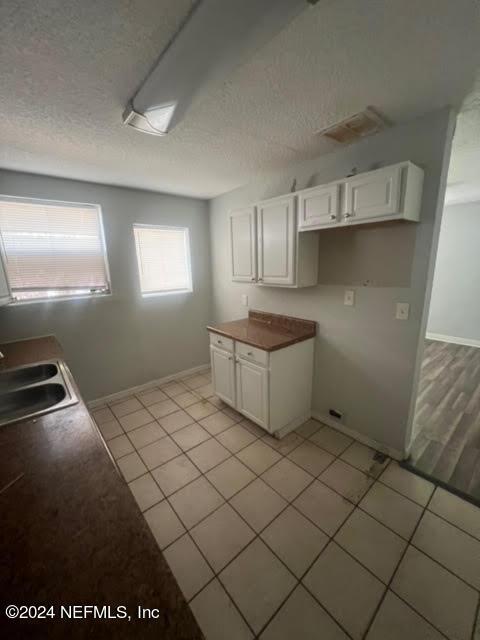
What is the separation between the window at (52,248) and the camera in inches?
90.6

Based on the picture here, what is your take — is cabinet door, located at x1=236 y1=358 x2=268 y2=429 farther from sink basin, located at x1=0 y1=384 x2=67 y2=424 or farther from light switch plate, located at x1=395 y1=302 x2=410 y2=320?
sink basin, located at x1=0 y1=384 x2=67 y2=424

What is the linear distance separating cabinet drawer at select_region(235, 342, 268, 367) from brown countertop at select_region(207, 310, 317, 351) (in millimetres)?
53

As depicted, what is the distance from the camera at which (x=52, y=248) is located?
249 centimetres

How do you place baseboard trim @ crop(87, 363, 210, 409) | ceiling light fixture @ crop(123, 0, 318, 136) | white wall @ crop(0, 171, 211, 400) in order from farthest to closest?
baseboard trim @ crop(87, 363, 210, 409), white wall @ crop(0, 171, 211, 400), ceiling light fixture @ crop(123, 0, 318, 136)

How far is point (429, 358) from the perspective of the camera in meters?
3.83

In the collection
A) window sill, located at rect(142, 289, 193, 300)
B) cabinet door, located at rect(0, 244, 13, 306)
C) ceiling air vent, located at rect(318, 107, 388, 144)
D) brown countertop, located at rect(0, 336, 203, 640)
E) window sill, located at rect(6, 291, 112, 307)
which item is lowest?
brown countertop, located at rect(0, 336, 203, 640)

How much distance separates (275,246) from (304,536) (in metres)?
2.07

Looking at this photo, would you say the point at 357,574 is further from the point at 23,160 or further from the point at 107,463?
the point at 23,160

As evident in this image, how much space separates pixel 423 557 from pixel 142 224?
3583mm

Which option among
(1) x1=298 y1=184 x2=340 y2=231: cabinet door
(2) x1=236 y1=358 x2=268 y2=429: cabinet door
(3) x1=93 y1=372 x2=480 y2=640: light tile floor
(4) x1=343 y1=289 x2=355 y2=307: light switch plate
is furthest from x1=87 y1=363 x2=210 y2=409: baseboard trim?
(1) x1=298 y1=184 x2=340 y2=231: cabinet door

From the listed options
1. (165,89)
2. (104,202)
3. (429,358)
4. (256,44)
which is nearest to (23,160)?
(104,202)

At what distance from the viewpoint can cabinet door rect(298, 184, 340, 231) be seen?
1.83 metres

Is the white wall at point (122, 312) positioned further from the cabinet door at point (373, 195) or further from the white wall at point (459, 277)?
the white wall at point (459, 277)

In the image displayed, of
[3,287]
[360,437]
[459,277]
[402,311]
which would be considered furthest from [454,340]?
[3,287]
